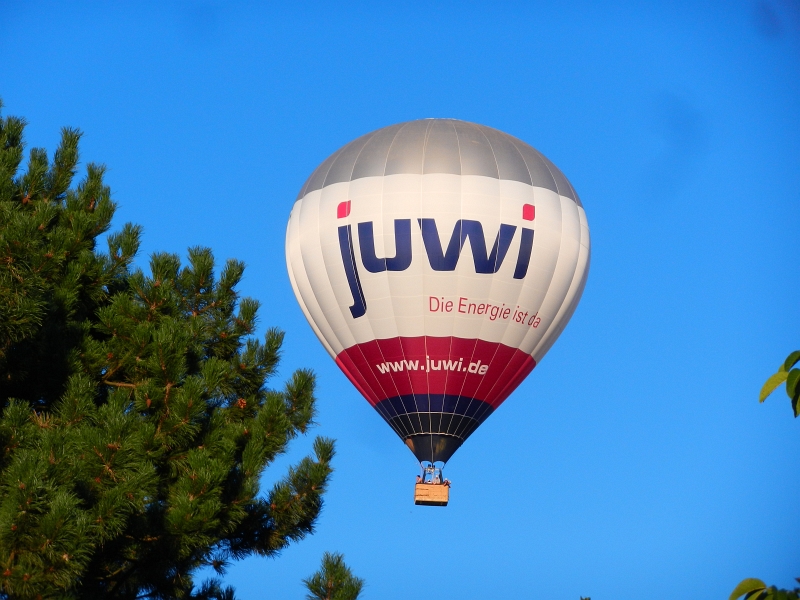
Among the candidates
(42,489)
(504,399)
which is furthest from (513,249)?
(42,489)

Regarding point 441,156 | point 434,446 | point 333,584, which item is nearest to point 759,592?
point 333,584

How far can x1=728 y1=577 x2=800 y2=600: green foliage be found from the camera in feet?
14.2

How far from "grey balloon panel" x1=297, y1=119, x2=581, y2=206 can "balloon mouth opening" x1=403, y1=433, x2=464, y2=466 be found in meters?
4.94

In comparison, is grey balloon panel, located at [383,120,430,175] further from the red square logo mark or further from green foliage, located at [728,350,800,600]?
green foliage, located at [728,350,800,600]

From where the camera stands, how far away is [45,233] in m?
12.0

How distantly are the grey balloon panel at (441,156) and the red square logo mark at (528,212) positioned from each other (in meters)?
0.56

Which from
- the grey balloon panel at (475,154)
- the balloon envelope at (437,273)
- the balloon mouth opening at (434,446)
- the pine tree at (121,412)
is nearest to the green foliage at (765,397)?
the pine tree at (121,412)

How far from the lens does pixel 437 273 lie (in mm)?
20062

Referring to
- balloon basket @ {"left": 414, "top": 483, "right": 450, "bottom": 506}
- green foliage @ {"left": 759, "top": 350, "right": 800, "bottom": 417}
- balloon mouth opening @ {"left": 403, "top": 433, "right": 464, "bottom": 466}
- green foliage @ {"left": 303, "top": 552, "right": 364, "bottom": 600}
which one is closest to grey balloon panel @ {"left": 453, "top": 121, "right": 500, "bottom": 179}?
balloon mouth opening @ {"left": 403, "top": 433, "right": 464, "bottom": 466}

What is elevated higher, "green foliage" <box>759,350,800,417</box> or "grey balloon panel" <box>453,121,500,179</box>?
"grey balloon panel" <box>453,121,500,179</box>

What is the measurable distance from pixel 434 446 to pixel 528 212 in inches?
185

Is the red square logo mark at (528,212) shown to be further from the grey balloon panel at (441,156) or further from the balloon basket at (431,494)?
the balloon basket at (431,494)

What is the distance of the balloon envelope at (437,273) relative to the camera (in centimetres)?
2016

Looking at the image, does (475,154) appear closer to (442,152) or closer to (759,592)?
(442,152)
